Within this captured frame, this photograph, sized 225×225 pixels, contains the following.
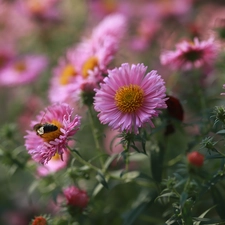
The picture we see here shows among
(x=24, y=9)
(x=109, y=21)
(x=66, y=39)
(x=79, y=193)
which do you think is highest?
(x=24, y=9)

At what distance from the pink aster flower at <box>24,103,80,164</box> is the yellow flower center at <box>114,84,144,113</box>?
101 mm

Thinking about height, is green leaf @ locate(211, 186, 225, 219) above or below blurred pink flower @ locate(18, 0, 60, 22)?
below

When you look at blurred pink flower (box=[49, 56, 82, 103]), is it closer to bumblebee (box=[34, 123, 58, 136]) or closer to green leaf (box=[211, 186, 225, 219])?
bumblebee (box=[34, 123, 58, 136])

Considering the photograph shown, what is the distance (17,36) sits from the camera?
2457 mm

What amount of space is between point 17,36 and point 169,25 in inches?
30.8

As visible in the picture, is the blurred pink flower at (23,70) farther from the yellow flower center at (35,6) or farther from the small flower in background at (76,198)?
the small flower in background at (76,198)

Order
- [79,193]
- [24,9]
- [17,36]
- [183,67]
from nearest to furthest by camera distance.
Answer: [79,193]
[183,67]
[24,9]
[17,36]

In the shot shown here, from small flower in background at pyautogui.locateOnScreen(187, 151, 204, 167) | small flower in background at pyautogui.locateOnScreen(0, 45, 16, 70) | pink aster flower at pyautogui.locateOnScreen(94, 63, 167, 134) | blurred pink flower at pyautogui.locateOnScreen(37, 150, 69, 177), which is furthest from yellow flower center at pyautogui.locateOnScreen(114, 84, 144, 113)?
small flower in background at pyautogui.locateOnScreen(0, 45, 16, 70)

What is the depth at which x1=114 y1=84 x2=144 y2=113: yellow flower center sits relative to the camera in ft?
3.39

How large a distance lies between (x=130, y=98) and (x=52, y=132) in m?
0.19

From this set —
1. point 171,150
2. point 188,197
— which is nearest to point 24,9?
point 171,150

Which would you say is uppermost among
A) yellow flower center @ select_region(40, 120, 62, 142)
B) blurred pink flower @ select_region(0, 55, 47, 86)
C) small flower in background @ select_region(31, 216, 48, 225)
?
blurred pink flower @ select_region(0, 55, 47, 86)

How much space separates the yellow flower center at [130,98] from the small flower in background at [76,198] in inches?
10.2

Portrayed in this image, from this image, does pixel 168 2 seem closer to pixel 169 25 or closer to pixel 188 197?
pixel 169 25
